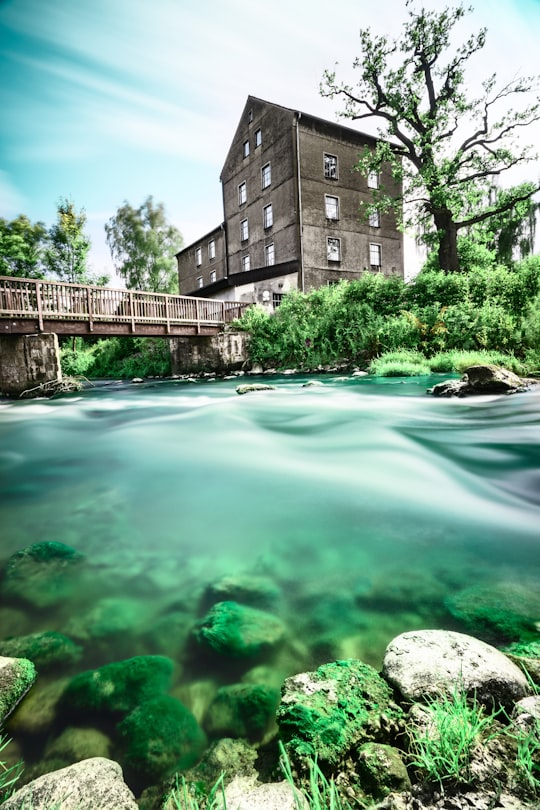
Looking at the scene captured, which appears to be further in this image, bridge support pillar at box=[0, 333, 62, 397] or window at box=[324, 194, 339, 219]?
window at box=[324, 194, 339, 219]

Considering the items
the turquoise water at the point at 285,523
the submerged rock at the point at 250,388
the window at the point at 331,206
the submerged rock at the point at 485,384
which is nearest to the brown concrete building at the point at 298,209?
the window at the point at 331,206

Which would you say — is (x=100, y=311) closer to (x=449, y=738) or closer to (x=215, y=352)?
(x=215, y=352)

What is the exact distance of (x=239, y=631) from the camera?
1.75 meters

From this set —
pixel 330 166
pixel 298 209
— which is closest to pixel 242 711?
pixel 298 209

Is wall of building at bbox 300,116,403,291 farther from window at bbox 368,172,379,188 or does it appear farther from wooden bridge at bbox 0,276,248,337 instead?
wooden bridge at bbox 0,276,248,337

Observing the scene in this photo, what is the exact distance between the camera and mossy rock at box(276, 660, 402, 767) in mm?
1191

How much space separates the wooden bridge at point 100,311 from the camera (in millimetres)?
12039

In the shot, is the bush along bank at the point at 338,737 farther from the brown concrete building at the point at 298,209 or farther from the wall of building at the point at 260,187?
the wall of building at the point at 260,187

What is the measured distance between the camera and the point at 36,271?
31.8 meters

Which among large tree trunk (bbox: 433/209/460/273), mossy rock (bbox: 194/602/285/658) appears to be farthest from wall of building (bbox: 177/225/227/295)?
mossy rock (bbox: 194/602/285/658)

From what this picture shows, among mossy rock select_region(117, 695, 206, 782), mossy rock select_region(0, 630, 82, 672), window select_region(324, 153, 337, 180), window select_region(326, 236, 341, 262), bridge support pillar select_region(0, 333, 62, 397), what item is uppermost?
window select_region(324, 153, 337, 180)

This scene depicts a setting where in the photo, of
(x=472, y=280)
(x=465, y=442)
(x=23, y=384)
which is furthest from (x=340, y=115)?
(x=465, y=442)

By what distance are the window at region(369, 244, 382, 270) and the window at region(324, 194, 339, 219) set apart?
3.83m

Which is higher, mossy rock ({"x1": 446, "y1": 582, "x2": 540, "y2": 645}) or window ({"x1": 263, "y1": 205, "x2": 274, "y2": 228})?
window ({"x1": 263, "y1": 205, "x2": 274, "y2": 228})
